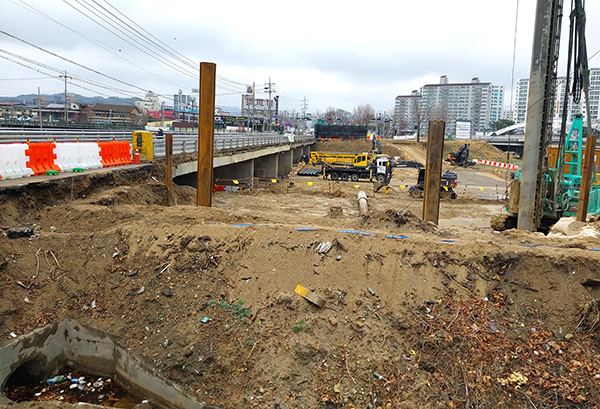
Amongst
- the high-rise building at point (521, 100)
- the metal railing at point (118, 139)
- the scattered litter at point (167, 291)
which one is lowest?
the scattered litter at point (167, 291)

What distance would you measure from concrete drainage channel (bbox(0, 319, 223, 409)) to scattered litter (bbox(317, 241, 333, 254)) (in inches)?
127

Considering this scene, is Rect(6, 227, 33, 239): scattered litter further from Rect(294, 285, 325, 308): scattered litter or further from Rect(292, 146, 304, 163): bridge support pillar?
Rect(292, 146, 304, 163): bridge support pillar

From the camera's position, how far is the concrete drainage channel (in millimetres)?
6449

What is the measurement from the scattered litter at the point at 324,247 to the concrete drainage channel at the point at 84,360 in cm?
323

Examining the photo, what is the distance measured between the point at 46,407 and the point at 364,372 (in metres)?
4.30

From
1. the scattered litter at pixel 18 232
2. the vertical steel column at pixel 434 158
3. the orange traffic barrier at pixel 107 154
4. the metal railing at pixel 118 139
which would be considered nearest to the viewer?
the scattered litter at pixel 18 232

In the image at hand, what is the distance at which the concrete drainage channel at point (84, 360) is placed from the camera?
6.45m

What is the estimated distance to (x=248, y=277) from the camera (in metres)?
7.74

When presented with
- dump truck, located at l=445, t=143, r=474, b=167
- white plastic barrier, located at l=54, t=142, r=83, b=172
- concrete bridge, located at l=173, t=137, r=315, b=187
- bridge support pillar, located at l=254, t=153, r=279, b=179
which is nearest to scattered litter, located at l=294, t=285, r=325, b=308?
white plastic barrier, located at l=54, t=142, r=83, b=172

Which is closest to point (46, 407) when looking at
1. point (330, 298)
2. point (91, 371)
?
point (91, 371)

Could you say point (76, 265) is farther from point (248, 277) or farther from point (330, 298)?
point (330, 298)

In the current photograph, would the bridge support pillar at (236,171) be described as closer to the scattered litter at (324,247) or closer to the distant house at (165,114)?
the scattered litter at (324,247)

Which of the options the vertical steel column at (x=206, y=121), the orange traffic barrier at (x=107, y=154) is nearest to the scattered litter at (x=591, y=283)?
the vertical steel column at (x=206, y=121)

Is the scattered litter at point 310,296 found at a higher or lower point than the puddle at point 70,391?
higher
